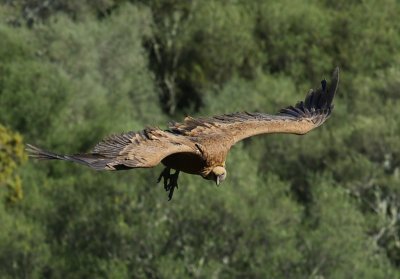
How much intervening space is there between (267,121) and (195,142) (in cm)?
177

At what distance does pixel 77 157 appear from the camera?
54.9ft

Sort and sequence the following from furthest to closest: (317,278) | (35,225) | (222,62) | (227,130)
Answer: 1. (222,62)
2. (35,225)
3. (317,278)
4. (227,130)

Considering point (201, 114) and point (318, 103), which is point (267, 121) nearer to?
point (318, 103)

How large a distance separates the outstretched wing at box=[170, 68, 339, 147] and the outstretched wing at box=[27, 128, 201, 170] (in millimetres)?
712

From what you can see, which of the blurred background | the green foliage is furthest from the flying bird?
the green foliage

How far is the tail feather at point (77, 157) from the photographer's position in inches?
633

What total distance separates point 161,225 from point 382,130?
45.7ft

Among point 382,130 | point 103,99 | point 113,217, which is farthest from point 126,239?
point 103,99

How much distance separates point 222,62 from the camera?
6900 centimetres

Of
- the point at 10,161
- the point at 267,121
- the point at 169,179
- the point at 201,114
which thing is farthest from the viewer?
the point at 201,114

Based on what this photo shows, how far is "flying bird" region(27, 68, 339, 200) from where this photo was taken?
16.9 m

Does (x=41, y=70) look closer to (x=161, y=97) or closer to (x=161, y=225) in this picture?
(x=161, y=97)

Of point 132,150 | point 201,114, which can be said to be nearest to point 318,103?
point 132,150

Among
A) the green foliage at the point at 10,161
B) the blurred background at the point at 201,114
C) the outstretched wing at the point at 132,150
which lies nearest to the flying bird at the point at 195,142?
the outstretched wing at the point at 132,150
